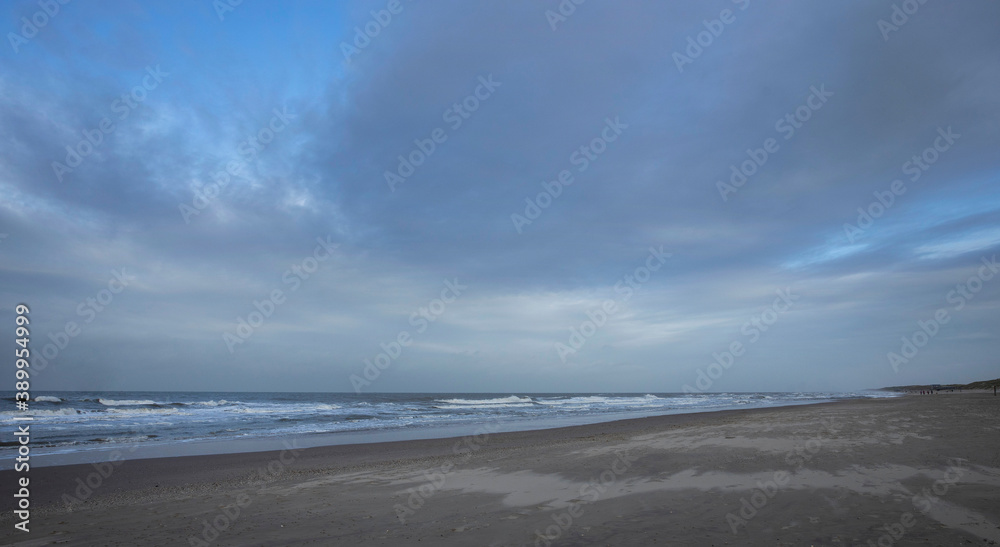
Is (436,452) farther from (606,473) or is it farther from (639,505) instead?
(639,505)

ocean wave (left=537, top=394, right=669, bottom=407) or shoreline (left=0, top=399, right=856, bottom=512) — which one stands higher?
shoreline (left=0, top=399, right=856, bottom=512)

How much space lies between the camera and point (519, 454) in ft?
48.9

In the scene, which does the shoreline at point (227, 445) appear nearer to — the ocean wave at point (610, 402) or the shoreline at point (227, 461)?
the shoreline at point (227, 461)

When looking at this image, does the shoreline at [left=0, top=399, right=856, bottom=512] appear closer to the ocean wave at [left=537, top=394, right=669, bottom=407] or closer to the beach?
the beach

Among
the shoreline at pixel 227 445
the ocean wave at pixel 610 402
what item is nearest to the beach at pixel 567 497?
the shoreline at pixel 227 445

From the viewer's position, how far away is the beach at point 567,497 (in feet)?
21.2

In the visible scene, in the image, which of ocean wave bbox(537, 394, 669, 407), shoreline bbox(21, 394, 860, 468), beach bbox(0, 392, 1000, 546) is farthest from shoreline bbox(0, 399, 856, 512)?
ocean wave bbox(537, 394, 669, 407)

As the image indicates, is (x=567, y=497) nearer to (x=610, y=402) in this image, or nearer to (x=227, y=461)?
(x=227, y=461)

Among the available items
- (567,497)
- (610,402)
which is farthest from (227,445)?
(610,402)

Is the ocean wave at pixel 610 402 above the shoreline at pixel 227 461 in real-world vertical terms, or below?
below

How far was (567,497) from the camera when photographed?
28.1ft

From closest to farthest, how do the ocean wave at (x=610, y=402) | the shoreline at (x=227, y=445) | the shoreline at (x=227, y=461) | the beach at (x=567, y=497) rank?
1. the beach at (x=567, y=497)
2. the shoreline at (x=227, y=461)
3. the shoreline at (x=227, y=445)
4. the ocean wave at (x=610, y=402)

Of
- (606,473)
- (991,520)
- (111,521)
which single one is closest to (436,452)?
(606,473)

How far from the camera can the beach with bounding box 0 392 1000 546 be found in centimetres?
645
